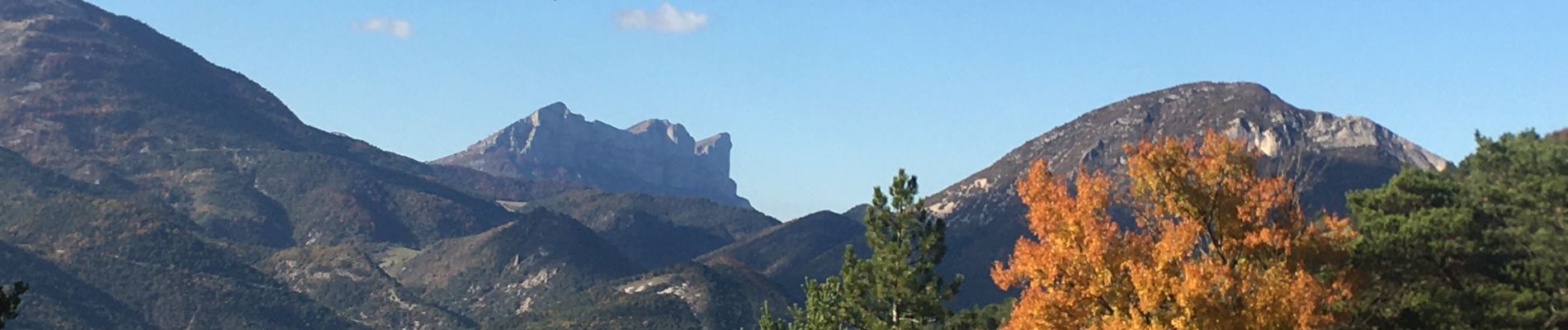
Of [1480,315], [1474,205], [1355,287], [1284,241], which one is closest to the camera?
[1284,241]

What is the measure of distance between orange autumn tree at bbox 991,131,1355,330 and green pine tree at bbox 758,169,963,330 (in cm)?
2523

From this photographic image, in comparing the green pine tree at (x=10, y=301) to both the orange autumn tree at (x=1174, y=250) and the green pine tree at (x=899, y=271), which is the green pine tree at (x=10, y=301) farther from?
the green pine tree at (x=899, y=271)

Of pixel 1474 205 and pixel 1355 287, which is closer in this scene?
pixel 1355 287

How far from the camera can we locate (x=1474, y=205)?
74000mm

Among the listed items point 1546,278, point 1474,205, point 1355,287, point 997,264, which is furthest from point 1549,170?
point 997,264

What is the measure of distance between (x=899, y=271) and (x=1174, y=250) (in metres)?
29.8

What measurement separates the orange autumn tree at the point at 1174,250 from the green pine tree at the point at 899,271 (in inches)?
993

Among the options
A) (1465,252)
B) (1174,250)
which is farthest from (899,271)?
(1174,250)

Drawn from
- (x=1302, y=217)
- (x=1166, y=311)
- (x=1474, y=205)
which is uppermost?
(x=1474, y=205)

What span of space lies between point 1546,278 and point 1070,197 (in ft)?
103

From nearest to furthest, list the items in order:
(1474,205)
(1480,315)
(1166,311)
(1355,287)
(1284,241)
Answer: (1166,311) < (1284,241) < (1355,287) < (1480,315) < (1474,205)

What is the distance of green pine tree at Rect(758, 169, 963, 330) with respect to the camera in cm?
6881

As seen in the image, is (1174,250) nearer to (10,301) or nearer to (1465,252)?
(1465,252)

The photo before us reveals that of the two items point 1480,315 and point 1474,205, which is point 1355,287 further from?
point 1474,205
